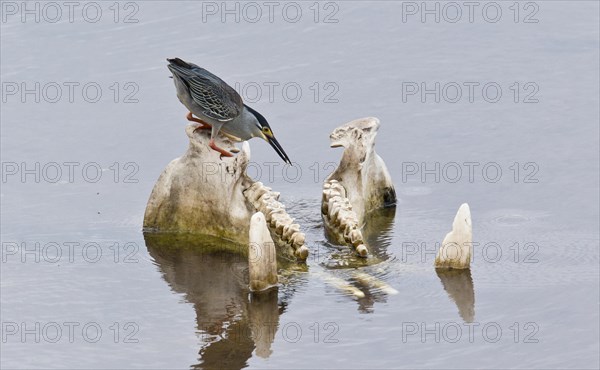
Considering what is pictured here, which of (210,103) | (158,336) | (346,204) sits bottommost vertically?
(158,336)

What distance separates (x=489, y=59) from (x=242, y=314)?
16073mm

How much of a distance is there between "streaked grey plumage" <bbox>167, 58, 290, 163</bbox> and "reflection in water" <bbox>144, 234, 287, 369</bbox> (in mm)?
1802

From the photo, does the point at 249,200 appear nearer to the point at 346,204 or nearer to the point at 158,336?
the point at 346,204

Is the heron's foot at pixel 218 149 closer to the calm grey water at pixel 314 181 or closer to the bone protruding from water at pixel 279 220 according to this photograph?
the bone protruding from water at pixel 279 220

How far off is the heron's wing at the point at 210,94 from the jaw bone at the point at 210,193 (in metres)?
0.63

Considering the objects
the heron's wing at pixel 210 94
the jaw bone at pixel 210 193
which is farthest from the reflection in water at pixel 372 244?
the heron's wing at pixel 210 94

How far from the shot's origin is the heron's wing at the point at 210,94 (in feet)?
91.7

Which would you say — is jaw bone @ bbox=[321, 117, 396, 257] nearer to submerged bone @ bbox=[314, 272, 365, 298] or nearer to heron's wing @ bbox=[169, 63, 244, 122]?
submerged bone @ bbox=[314, 272, 365, 298]

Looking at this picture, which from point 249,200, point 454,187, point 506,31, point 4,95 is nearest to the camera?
point 249,200

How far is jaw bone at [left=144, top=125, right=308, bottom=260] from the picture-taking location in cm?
2792

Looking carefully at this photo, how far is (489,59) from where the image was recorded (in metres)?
39.6

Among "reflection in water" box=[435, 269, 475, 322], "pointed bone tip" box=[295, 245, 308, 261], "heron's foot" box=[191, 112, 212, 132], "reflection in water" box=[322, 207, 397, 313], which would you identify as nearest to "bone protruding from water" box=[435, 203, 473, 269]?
"reflection in water" box=[435, 269, 475, 322]

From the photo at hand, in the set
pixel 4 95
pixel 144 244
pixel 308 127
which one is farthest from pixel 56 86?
pixel 144 244

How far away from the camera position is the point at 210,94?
28.0 metres
